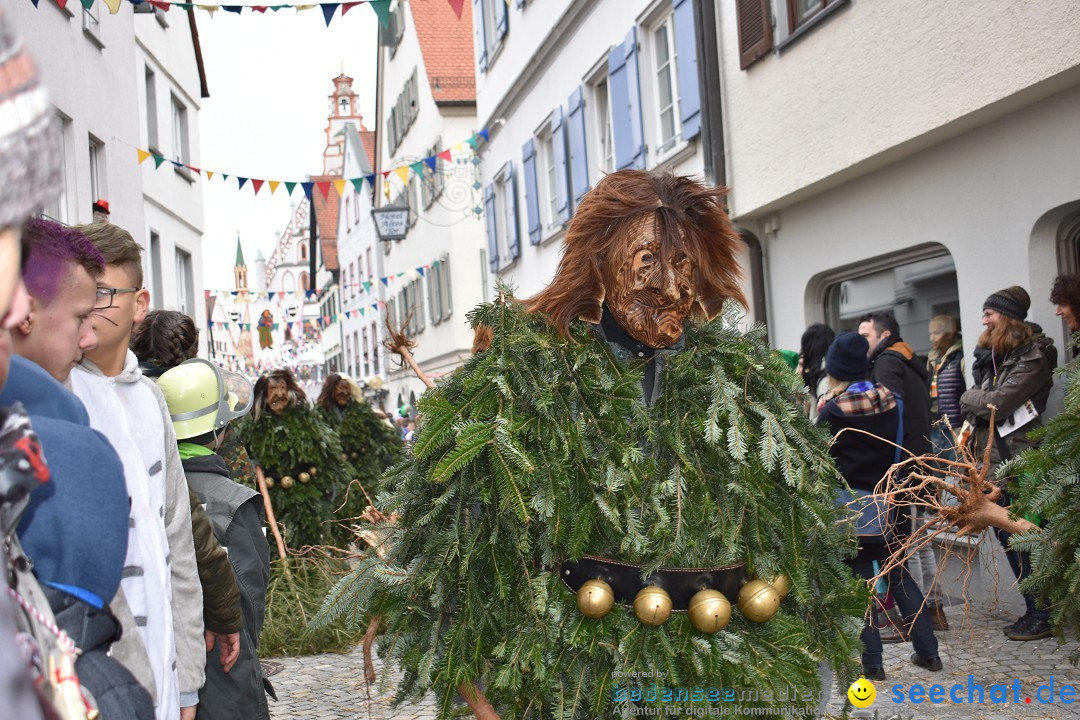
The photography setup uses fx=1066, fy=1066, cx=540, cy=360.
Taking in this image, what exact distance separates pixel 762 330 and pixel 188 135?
1698 centimetres

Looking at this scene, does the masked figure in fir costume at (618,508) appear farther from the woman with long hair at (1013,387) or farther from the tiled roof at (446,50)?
the tiled roof at (446,50)

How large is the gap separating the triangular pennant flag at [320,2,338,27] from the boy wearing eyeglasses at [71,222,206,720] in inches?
223

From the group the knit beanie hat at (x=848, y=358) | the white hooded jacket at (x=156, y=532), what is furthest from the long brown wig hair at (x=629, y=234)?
the knit beanie hat at (x=848, y=358)

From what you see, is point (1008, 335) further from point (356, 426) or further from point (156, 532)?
point (356, 426)

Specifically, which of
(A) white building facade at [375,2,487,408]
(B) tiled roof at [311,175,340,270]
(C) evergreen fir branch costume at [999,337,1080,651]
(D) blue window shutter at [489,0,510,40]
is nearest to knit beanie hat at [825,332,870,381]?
(C) evergreen fir branch costume at [999,337,1080,651]

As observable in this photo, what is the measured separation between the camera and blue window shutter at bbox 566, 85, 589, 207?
14094 millimetres

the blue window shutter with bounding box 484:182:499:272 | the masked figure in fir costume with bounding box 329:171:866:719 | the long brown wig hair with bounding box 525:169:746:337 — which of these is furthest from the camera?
the blue window shutter with bounding box 484:182:499:272

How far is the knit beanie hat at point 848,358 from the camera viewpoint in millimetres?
5641

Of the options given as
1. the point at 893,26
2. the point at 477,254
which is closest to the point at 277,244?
the point at 477,254

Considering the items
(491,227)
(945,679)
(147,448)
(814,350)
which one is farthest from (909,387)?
(491,227)

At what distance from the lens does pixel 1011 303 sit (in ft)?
20.1

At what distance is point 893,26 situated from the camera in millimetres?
7523

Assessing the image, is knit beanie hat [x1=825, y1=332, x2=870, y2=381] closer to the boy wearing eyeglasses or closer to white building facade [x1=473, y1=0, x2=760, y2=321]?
white building facade [x1=473, y1=0, x2=760, y2=321]

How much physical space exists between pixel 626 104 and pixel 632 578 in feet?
35.2
